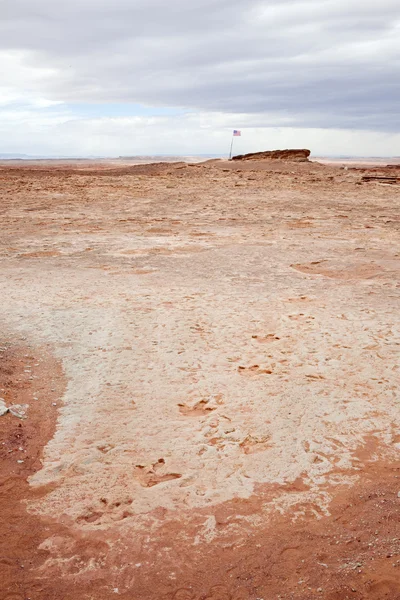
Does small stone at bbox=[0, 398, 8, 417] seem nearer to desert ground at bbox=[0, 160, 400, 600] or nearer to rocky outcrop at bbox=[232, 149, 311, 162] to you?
desert ground at bbox=[0, 160, 400, 600]

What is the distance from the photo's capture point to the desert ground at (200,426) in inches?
106

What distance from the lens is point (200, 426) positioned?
3.84 m

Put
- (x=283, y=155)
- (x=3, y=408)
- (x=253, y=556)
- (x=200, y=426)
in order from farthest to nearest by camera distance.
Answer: (x=283, y=155), (x=3, y=408), (x=200, y=426), (x=253, y=556)

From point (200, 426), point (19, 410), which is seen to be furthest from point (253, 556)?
point (19, 410)

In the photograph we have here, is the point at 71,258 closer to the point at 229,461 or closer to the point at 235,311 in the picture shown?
the point at 235,311

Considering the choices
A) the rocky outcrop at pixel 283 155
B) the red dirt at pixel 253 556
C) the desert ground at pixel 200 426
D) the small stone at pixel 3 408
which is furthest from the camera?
the rocky outcrop at pixel 283 155

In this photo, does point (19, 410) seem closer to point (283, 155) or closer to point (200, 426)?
point (200, 426)

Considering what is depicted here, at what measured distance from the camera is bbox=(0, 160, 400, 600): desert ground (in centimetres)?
270

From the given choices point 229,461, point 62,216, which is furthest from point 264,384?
point 62,216

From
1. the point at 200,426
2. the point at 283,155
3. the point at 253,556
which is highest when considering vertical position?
the point at 283,155

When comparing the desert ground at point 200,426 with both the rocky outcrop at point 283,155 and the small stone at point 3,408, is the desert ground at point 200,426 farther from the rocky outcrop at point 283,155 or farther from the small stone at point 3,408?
the rocky outcrop at point 283,155

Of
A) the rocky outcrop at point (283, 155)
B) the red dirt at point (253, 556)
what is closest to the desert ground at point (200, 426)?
the red dirt at point (253, 556)

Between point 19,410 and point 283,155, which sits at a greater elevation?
point 283,155

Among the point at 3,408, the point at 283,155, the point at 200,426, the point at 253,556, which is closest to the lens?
the point at 253,556
